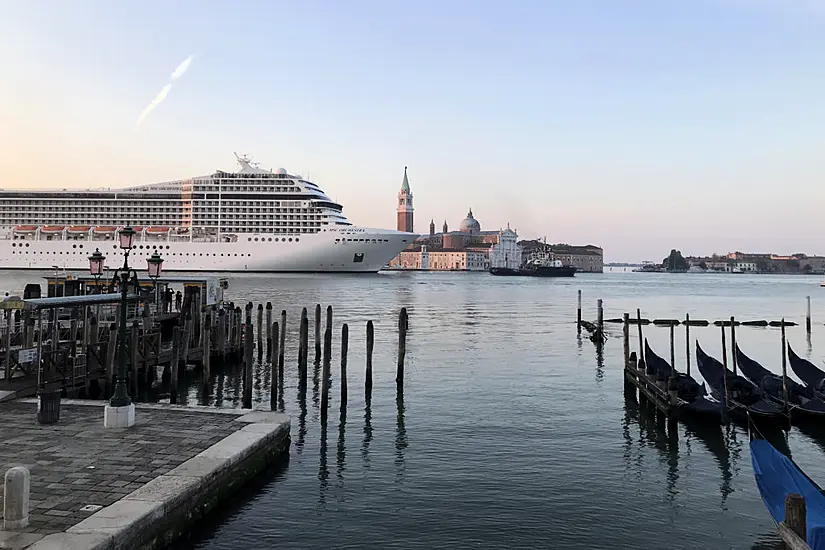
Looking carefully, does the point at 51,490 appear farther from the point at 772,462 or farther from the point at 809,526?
the point at 772,462

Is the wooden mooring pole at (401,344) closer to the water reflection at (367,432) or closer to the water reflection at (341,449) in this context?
the water reflection at (367,432)

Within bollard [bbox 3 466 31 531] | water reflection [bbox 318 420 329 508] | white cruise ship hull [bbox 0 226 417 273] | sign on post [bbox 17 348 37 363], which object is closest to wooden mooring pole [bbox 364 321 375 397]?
water reflection [bbox 318 420 329 508]

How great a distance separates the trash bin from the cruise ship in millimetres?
74885

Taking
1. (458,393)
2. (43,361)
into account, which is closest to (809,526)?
(458,393)

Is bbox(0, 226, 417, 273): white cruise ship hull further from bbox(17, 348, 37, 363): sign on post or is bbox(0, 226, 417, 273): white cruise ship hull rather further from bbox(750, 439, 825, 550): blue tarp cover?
bbox(750, 439, 825, 550): blue tarp cover

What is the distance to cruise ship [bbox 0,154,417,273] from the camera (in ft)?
278

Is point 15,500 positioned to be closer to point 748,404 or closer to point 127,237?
point 127,237

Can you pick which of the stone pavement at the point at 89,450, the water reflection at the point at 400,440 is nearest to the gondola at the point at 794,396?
the water reflection at the point at 400,440

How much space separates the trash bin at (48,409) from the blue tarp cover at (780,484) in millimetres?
10210

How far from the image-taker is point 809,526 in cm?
685

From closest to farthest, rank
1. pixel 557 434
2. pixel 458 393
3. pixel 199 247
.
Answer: pixel 557 434, pixel 458 393, pixel 199 247

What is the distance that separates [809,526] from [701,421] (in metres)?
7.89

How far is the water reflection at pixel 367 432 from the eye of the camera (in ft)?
39.1

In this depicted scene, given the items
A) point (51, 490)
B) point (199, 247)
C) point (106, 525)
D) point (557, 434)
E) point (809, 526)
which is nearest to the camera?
point (106, 525)
